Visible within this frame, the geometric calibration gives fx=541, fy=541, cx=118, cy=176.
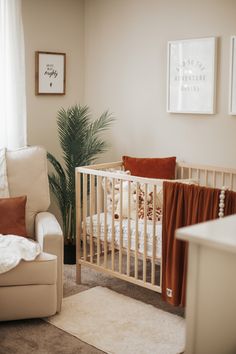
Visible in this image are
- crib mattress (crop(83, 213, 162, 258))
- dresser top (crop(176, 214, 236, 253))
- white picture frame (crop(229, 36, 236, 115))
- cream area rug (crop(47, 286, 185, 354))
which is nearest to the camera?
dresser top (crop(176, 214, 236, 253))

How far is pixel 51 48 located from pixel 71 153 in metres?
1.02

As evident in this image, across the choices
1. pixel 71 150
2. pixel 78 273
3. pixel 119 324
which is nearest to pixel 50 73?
pixel 71 150

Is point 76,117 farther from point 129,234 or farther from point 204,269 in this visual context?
point 204,269

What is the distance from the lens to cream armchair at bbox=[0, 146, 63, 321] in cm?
320

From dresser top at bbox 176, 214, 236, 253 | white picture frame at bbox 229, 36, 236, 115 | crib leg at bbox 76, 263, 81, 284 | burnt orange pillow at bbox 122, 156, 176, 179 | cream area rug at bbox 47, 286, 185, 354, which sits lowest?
cream area rug at bbox 47, 286, 185, 354

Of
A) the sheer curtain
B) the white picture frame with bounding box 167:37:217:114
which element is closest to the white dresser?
the white picture frame with bounding box 167:37:217:114

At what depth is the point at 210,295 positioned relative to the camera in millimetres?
1757

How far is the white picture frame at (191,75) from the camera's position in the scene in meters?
4.00

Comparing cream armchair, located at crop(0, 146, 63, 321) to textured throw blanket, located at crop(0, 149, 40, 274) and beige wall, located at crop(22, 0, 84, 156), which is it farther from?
beige wall, located at crop(22, 0, 84, 156)

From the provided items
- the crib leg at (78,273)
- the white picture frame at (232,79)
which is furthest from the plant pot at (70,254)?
the white picture frame at (232,79)

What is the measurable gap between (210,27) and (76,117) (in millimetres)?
1272

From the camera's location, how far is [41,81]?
4688 mm

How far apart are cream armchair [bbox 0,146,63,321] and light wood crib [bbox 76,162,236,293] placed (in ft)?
0.99

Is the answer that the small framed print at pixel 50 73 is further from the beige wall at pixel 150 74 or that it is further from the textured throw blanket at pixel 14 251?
the textured throw blanket at pixel 14 251
